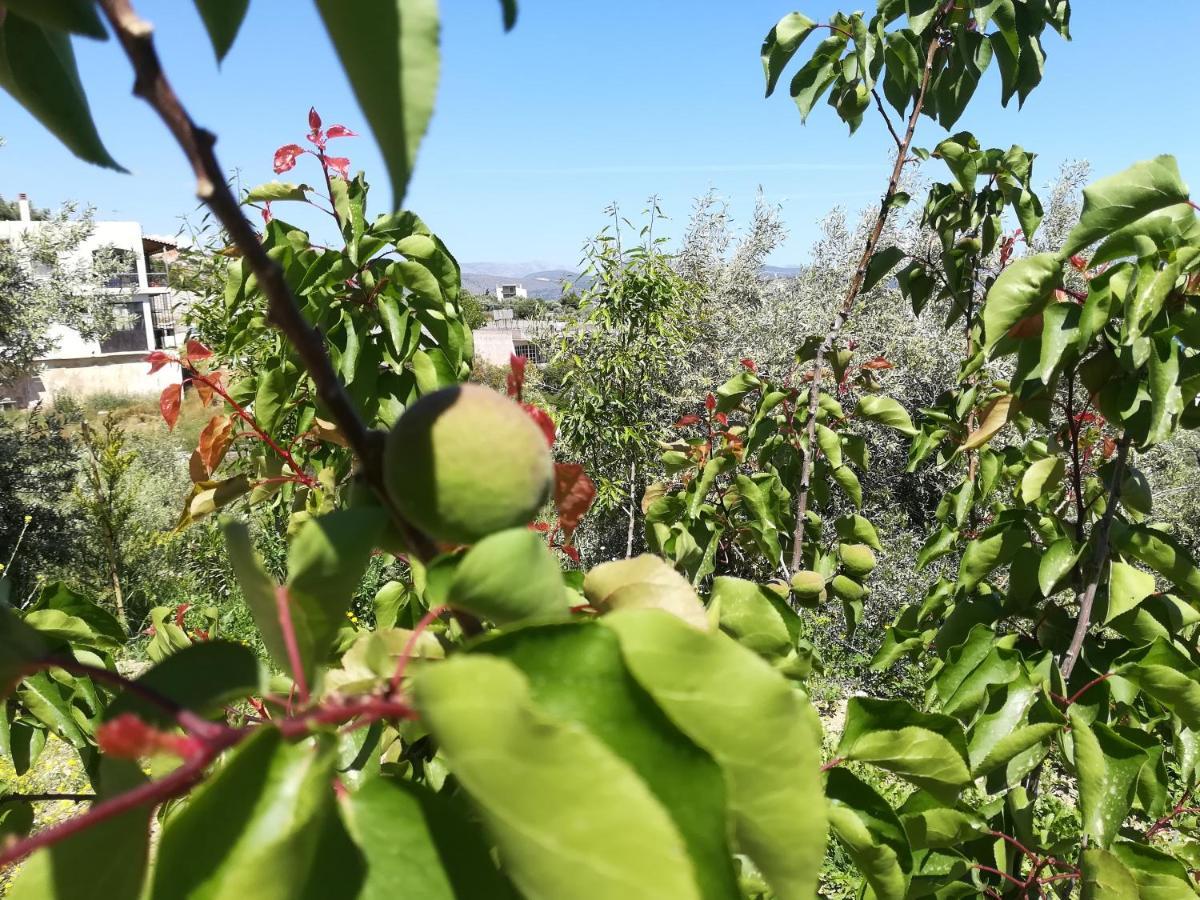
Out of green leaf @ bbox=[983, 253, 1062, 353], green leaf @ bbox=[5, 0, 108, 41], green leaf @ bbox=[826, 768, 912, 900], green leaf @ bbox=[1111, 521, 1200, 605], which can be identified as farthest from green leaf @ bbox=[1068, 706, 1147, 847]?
green leaf @ bbox=[5, 0, 108, 41]

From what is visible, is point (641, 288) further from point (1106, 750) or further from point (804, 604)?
point (1106, 750)

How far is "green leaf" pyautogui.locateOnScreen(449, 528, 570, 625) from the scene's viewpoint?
0.46 m

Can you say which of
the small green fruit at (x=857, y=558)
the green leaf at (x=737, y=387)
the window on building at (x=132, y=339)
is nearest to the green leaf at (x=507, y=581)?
the small green fruit at (x=857, y=558)

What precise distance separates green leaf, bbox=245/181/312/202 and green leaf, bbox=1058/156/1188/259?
1556 mm

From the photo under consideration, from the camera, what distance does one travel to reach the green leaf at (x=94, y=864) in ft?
1.23

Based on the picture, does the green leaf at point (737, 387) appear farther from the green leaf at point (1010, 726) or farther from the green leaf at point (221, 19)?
the green leaf at point (221, 19)

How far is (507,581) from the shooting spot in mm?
468

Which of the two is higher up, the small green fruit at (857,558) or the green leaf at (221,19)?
the green leaf at (221,19)

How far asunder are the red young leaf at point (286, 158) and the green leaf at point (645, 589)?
1.67 metres

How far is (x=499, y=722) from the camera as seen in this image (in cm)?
33

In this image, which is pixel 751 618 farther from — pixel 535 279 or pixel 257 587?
pixel 535 279

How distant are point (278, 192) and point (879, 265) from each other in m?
1.64

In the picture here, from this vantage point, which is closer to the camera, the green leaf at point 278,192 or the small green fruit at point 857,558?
the green leaf at point 278,192

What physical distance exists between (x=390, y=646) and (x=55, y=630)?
950mm
